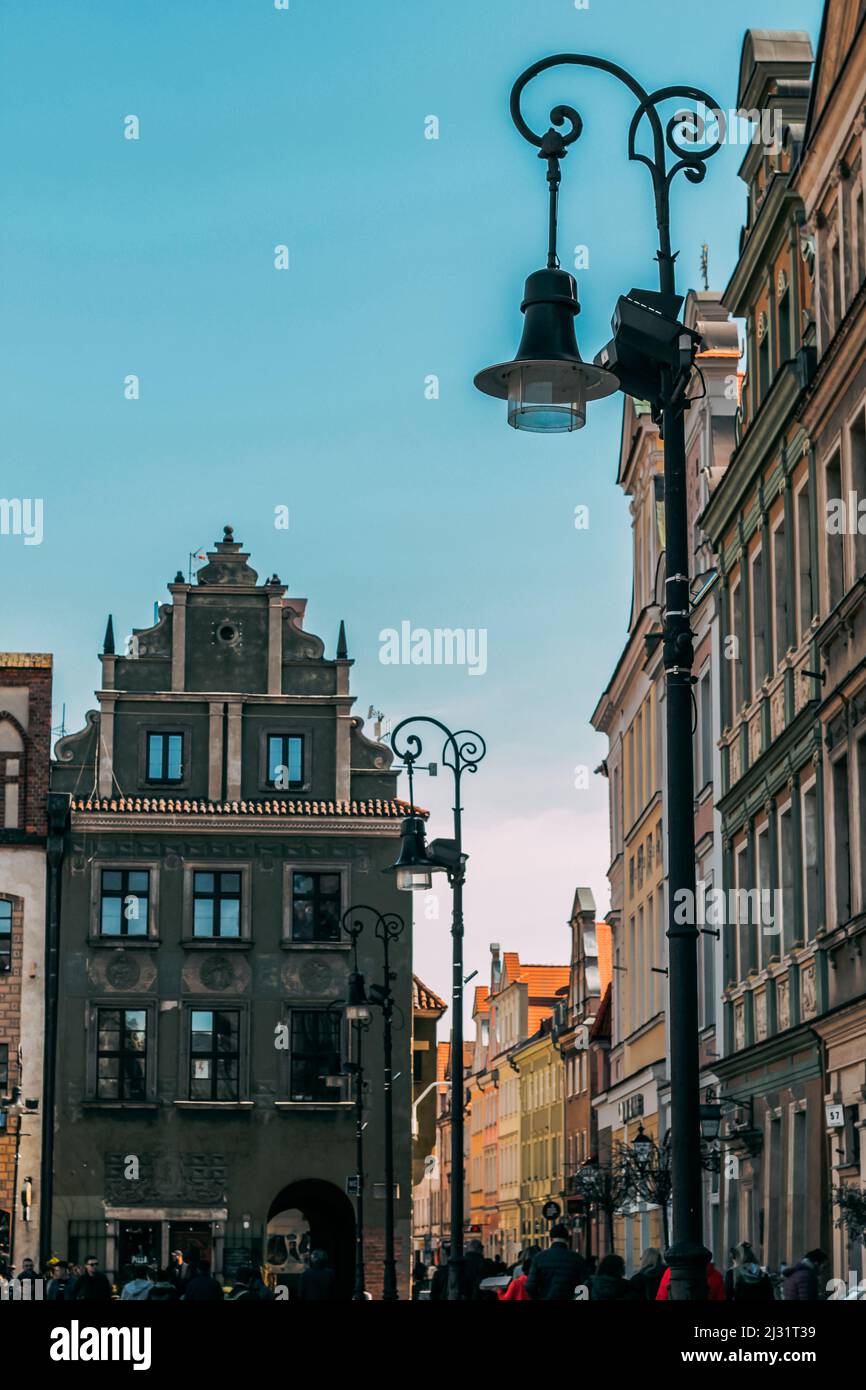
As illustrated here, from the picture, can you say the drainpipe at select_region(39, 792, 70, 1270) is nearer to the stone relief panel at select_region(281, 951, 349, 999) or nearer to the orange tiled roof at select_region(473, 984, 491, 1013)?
the stone relief panel at select_region(281, 951, 349, 999)

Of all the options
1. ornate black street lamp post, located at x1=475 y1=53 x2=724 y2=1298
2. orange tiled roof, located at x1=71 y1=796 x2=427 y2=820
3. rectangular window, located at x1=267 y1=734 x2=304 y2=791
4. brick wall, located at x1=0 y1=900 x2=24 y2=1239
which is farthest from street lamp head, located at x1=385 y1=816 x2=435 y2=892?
brick wall, located at x1=0 y1=900 x2=24 y2=1239

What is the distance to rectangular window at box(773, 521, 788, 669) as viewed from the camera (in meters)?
28.7

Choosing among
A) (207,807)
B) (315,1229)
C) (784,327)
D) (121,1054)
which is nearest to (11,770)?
(207,807)

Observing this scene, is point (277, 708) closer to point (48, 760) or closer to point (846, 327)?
point (48, 760)

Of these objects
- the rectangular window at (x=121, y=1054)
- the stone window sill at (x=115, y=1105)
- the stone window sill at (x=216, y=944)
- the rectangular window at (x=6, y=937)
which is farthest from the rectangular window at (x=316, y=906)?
the rectangular window at (x=6, y=937)

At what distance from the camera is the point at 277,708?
53750 millimetres

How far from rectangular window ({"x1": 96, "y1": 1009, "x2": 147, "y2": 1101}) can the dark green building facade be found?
46 mm

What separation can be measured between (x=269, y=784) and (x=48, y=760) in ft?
17.1

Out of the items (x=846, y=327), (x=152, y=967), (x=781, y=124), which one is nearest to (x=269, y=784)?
(x=152, y=967)

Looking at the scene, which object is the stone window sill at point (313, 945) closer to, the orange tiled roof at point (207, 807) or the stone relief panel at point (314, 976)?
the stone relief panel at point (314, 976)

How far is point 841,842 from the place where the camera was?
25.2 m

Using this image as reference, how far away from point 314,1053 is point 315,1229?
289 inches

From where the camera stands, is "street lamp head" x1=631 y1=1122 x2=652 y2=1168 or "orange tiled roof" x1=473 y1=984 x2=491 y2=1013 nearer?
"street lamp head" x1=631 y1=1122 x2=652 y2=1168

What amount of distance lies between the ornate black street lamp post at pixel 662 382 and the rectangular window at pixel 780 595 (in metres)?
16.0
